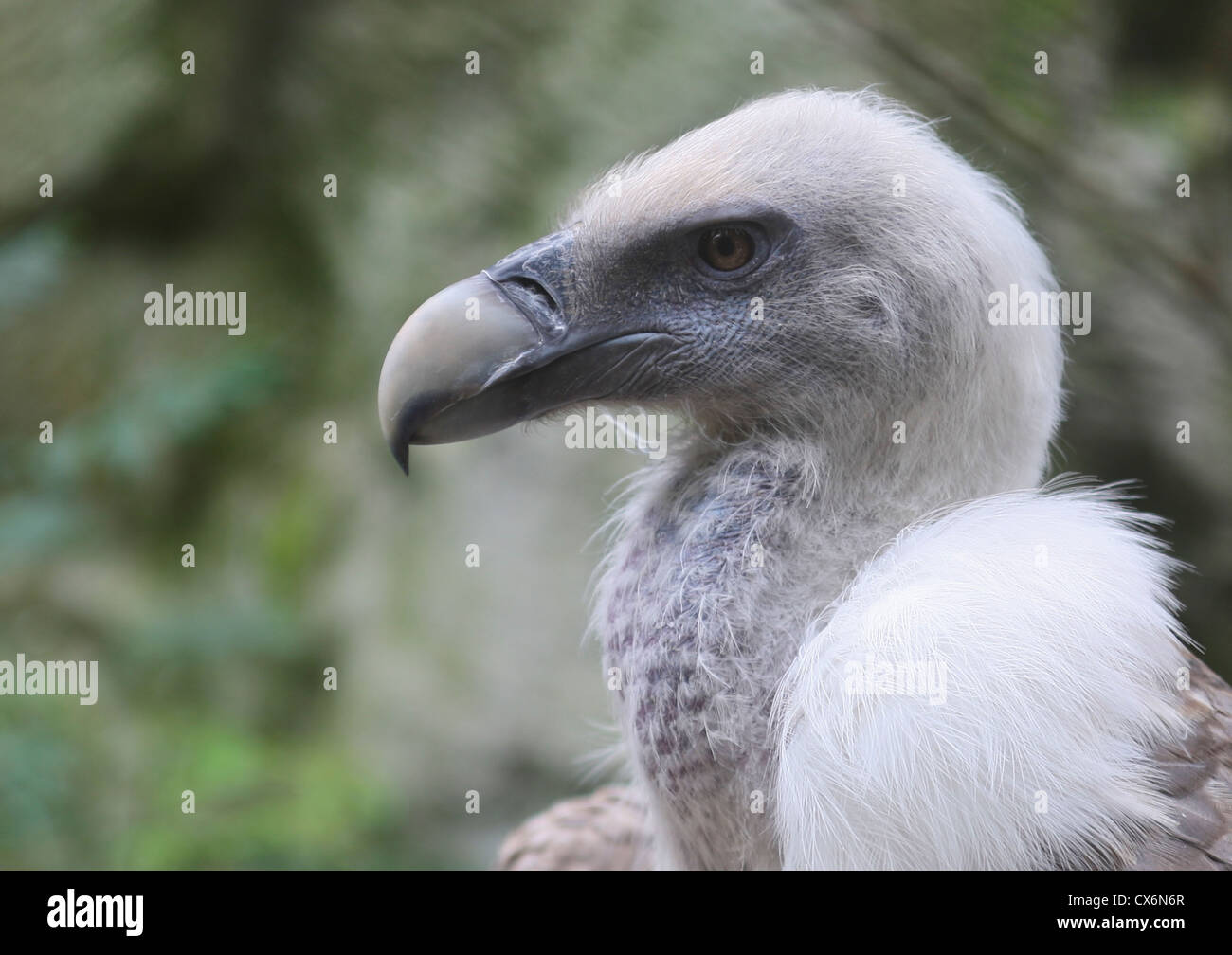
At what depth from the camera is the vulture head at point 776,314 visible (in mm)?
1243

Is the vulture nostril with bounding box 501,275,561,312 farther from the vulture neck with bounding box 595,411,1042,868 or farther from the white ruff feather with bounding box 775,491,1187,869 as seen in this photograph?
the white ruff feather with bounding box 775,491,1187,869

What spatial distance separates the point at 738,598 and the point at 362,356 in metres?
2.34

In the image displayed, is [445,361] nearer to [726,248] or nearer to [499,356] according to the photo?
[499,356]

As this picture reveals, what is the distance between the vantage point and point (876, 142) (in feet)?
Answer: 4.26

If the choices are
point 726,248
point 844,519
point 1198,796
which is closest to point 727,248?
point 726,248

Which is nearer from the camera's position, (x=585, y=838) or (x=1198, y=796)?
(x=1198, y=796)

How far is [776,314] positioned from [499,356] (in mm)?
318

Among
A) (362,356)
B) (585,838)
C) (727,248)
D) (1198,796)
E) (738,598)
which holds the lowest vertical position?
(585,838)

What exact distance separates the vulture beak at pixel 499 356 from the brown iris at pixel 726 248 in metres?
0.11

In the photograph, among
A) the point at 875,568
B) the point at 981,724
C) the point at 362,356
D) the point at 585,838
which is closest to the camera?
the point at 981,724

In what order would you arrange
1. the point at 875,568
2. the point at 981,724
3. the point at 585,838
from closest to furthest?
1. the point at 981,724
2. the point at 875,568
3. the point at 585,838

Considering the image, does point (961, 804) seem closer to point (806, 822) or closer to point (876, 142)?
point (806, 822)

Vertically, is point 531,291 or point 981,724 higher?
point 531,291

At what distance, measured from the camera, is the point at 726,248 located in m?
1.29
